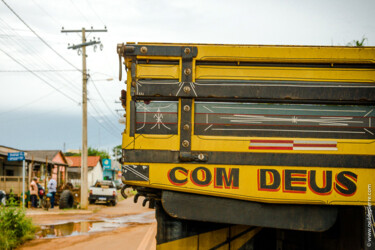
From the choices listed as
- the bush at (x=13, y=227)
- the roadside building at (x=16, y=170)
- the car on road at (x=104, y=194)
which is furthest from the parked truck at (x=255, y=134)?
the car on road at (x=104, y=194)

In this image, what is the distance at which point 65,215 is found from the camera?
18.6m

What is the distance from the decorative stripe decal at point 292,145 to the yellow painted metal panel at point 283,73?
0.61m

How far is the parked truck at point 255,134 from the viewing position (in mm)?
3693

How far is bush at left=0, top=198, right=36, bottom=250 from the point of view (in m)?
9.86

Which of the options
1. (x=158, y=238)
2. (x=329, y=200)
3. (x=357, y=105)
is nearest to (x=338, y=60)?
(x=357, y=105)

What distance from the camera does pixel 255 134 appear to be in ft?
12.4

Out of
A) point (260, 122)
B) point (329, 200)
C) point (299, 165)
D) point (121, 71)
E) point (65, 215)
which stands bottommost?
point (65, 215)

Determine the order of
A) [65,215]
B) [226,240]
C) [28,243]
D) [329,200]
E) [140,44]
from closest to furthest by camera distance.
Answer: [329,200] < [140,44] < [226,240] < [28,243] < [65,215]

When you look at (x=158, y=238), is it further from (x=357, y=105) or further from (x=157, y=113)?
(x=357, y=105)

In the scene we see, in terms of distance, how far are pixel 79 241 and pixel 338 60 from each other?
9041mm

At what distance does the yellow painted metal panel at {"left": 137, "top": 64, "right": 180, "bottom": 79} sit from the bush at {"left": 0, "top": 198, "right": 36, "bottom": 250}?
753cm

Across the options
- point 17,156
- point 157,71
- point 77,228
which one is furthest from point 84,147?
point 157,71

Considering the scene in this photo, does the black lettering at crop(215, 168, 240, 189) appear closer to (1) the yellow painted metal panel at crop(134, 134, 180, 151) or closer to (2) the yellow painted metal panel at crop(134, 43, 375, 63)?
(1) the yellow painted metal panel at crop(134, 134, 180, 151)

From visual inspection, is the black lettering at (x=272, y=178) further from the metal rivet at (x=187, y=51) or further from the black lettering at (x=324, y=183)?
the metal rivet at (x=187, y=51)
